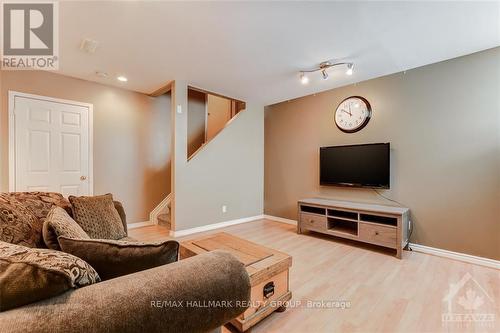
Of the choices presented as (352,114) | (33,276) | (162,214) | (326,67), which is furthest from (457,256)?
(162,214)

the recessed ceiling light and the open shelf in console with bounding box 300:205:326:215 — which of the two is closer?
the recessed ceiling light

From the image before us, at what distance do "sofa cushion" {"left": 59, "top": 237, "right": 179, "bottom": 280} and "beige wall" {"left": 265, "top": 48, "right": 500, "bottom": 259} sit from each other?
10.3 feet

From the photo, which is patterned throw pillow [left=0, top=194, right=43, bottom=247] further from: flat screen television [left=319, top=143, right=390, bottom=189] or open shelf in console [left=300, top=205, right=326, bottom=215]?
flat screen television [left=319, top=143, right=390, bottom=189]

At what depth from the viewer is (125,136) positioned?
3766 mm

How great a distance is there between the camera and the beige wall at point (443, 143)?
2.41 m

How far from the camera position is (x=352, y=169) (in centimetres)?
330

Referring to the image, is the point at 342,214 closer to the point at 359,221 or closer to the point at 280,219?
the point at 359,221

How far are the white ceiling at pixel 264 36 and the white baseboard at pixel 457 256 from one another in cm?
224

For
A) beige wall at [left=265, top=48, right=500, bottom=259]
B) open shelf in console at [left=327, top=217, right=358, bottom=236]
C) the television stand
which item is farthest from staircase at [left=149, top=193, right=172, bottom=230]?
beige wall at [left=265, top=48, right=500, bottom=259]

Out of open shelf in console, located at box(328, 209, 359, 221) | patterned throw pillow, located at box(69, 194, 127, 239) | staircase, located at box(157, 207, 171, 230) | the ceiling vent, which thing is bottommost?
staircase, located at box(157, 207, 171, 230)

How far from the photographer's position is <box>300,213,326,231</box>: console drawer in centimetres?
325

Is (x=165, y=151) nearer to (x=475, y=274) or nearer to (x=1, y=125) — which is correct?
(x=1, y=125)

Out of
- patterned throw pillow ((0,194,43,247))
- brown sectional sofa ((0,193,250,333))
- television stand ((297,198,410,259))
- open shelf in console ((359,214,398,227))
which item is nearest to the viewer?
brown sectional sofa ((0,193,250,333))

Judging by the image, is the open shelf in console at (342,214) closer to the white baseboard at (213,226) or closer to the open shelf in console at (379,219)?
the open shelf in console at (379,219)
